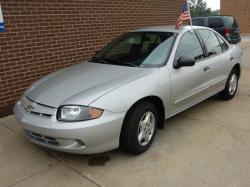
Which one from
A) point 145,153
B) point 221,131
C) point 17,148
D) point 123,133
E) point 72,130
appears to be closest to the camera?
point 72,130

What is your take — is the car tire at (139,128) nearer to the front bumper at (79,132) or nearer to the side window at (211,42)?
the front bumper at (79,132)

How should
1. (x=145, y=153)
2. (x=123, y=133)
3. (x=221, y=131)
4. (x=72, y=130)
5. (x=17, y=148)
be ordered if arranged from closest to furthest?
(x=72, y=130)
(x=123, y=133)
(x=145, y=153)
(x=17, y=148)
(x=221, y=131)

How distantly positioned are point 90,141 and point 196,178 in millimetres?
1174

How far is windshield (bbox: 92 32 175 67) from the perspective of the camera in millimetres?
4641

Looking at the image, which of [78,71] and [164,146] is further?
[78,71]

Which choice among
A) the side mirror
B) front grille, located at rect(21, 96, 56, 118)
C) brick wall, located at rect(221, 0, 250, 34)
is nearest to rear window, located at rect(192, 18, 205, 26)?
brick wall, located at rect(221, 0, 250, 34)

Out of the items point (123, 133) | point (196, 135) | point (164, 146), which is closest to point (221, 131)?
point (196, 135)

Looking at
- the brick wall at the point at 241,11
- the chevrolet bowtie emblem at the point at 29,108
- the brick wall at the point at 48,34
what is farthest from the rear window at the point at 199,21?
the chevrolet bowtie emblem at the point at 29,108

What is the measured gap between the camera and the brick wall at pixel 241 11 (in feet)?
79.1

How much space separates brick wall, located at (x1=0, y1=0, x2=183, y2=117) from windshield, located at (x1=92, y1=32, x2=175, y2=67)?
4.94 ft

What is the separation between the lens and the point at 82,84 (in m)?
4.14

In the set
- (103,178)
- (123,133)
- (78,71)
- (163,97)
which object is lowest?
(103,178)

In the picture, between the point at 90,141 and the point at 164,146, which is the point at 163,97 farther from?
the point at 90,141

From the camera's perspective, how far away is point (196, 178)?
359 cm
